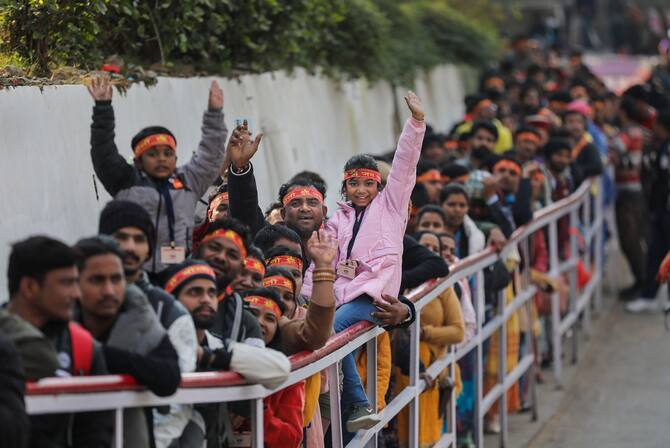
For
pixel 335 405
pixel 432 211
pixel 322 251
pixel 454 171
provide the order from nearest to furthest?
1. pixel 322 251
2. pixel 335 405
3. pixel 432 211
4. pixel 454 171

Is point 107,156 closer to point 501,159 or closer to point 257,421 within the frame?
point 257,421

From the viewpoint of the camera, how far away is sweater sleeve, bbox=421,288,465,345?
8.92 meters

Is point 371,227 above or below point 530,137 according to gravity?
below

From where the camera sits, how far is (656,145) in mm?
16484

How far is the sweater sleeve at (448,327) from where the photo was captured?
8.92m

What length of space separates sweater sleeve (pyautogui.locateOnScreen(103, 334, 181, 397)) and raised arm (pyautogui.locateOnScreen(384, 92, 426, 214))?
9.98 ft

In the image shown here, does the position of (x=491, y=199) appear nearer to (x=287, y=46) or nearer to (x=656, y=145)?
(x=287, y=46)

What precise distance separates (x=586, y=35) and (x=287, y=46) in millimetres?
29303

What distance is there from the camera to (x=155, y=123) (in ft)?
33.7

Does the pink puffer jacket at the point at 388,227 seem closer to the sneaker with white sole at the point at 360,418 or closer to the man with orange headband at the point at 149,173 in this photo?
the sneaker with white sole at the point at 360,418

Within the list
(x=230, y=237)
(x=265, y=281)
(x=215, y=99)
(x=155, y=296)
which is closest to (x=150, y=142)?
(x=215, y=99)

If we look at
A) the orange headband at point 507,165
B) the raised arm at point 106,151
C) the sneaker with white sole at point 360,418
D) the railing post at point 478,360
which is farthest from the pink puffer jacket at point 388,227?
the orange headband at point 507,165

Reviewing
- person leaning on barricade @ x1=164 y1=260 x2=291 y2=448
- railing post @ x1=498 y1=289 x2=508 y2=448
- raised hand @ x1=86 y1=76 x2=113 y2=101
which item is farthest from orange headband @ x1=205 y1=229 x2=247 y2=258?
railing post @ x1=498 y1=289 x2=508 y2=448

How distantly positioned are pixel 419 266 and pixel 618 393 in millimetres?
4824
